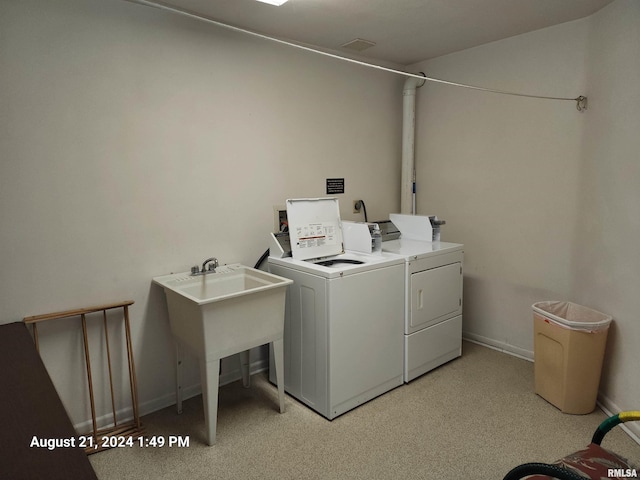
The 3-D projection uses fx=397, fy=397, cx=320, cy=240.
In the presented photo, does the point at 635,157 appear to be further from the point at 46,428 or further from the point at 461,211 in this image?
the point at 46,428

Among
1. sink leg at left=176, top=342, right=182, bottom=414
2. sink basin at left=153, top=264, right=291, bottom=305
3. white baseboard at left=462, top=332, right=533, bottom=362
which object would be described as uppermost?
sink basin at left=153, top=264, right=291, bottom=305

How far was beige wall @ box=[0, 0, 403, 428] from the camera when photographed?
202cm

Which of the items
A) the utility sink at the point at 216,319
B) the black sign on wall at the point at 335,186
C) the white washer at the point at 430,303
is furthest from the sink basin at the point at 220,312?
the black sign on wall at the point at 335,186

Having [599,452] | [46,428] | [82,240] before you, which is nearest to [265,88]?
[82,240]

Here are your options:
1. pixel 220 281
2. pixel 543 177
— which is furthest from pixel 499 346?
pixel 220 281

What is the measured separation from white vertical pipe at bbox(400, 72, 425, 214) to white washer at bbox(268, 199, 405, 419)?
1.20 meters

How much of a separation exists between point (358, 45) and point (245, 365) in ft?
8.46

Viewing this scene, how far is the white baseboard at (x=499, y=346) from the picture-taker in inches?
125

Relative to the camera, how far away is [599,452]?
4.55 feet

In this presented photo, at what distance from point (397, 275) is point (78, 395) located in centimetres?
203

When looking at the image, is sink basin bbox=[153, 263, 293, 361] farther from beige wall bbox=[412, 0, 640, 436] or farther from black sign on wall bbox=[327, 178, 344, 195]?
beige wall bbox=[412, 0, 640, 436]

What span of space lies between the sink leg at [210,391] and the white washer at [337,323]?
612 millimetres

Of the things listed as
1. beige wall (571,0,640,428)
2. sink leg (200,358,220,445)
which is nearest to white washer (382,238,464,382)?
beige wall (571,0,640,428)

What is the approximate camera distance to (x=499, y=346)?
11.0 feet
